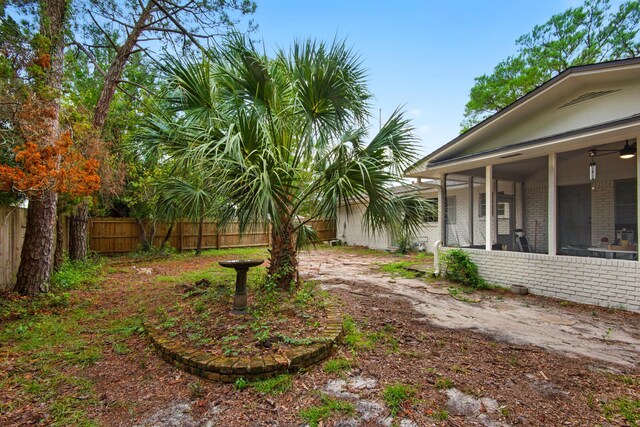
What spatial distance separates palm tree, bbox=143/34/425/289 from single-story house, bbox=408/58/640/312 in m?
0.81

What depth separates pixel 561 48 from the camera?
16.8m

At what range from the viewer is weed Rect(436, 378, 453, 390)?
2.75 metres

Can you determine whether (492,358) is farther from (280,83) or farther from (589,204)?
(589,204)

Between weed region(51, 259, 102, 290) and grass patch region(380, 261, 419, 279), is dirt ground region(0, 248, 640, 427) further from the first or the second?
grass patch region(380, 261, 419, 279)

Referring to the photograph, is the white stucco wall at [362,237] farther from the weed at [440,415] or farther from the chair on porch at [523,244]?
the weed at [440,415]

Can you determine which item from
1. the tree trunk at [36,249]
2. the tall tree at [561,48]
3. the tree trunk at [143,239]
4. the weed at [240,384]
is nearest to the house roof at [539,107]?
the weed at [240,384]

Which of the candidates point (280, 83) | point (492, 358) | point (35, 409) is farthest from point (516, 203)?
point (35, 409)

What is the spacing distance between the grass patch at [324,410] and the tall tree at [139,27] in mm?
6500

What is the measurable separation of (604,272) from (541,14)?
17.1 m

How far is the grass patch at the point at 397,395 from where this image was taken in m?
2.48

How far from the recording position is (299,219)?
213 inches

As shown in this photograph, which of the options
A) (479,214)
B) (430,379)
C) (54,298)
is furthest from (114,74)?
(479,214)

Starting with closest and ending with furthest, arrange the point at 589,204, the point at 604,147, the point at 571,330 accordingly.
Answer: the point at 571,330, the point at 604,147, the point at 589,204

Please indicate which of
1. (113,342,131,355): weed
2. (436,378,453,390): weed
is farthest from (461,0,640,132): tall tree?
(113,342,131,355): weed
